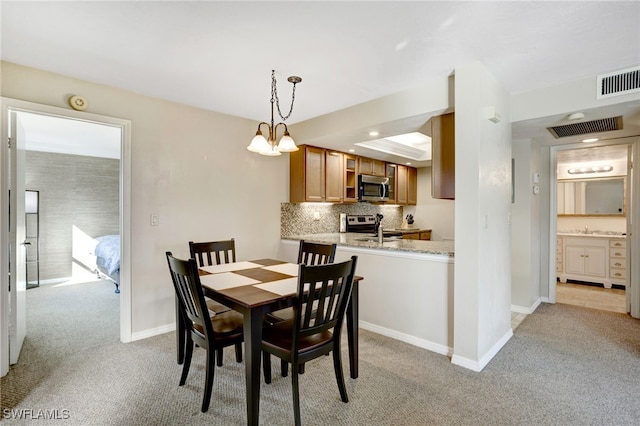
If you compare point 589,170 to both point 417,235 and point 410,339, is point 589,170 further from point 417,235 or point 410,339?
point 410,339

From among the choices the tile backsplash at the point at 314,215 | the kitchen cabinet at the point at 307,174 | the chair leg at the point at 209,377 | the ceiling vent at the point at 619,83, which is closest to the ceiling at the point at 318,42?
the ceiling vent at the point at 619,83

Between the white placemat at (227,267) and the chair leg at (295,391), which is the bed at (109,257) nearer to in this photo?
the white placemat at (227,267)

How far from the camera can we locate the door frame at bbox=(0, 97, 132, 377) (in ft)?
7.72

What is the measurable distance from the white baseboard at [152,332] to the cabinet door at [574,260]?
6.14 meters

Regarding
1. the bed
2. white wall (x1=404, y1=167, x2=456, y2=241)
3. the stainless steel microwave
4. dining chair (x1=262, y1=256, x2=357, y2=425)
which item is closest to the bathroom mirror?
white wall (x1=404, y1=167, x2=456, y2=241)

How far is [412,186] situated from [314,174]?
2814mm

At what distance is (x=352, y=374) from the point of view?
7.56 ft

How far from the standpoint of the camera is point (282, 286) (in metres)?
2.10

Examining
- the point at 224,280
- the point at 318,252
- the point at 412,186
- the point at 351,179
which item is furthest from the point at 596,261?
the point at 224,280

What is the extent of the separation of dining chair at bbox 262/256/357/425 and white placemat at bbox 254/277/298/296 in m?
0.09

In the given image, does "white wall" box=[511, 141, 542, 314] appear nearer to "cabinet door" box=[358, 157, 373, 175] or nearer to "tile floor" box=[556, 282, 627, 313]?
"tile floor" box=[556, 282, 627, 313]

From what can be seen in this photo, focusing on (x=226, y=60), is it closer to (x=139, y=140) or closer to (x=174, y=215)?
(x=139, y=140)

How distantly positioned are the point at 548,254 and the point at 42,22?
18.4 ft

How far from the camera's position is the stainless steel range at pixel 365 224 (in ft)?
17.1
